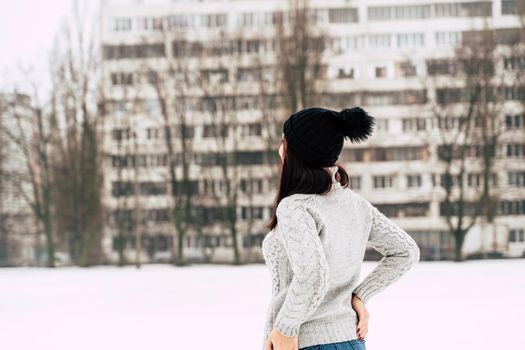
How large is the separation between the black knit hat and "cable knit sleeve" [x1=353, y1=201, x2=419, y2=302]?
13.0 inches

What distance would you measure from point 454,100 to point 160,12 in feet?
106

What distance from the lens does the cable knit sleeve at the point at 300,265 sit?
2.17 meters

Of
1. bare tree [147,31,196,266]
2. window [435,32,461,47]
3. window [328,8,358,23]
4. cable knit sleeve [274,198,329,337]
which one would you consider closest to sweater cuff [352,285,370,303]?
cable knit sleeve [274,198,329,337]

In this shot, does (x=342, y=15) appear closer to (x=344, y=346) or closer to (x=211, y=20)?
(x=211, y=20)

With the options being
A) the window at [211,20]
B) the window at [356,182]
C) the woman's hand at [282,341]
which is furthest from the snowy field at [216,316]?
the window at [211,20]

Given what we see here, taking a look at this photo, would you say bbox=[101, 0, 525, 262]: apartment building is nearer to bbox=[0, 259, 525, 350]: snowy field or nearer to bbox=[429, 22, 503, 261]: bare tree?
bbox=[429, 22, 503, 261]: bare tree

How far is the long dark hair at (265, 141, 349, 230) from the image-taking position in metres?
2.30

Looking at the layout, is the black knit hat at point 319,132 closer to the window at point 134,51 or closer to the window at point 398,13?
the window at point 134,51

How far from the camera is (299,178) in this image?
232 centimetres

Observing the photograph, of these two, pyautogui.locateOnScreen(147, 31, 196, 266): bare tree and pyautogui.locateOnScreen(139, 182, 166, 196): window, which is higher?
pyautogui.locateOnScreen(147, 31, 196, 266): bare tree

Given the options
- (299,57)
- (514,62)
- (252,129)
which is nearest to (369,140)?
(252,129)

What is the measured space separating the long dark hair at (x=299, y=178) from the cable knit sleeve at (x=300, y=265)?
89mm

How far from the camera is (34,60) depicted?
37.2m

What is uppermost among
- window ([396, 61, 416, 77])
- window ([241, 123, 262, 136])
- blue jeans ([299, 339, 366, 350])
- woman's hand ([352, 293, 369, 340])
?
window ([396, 61, 416, 77])
